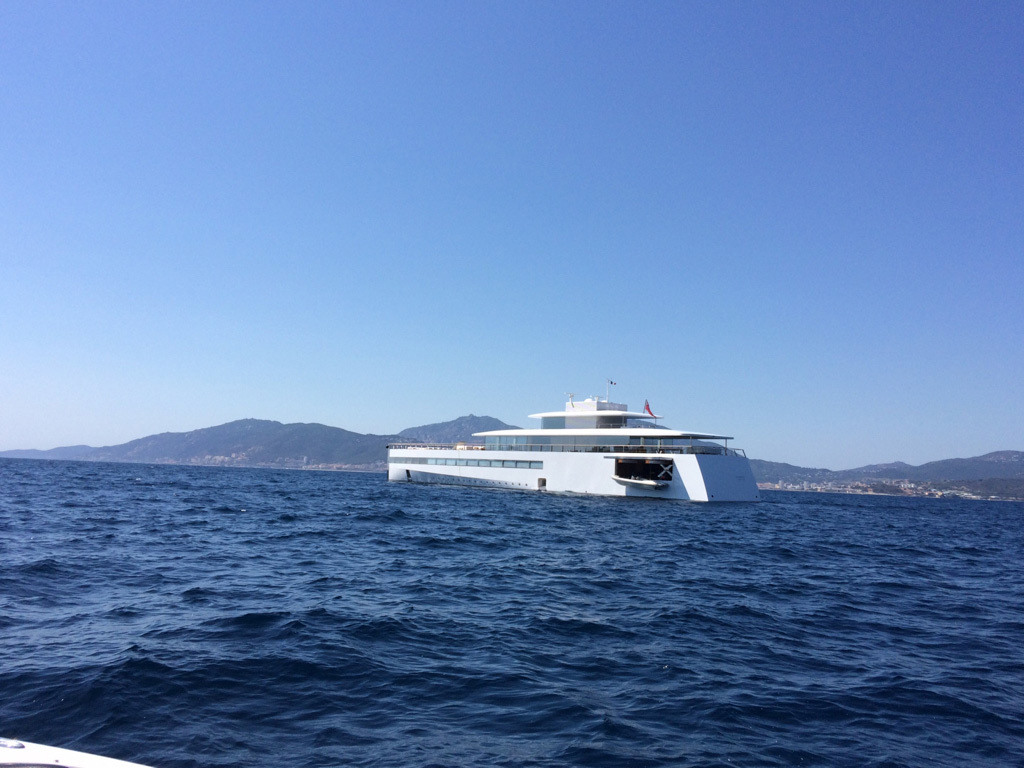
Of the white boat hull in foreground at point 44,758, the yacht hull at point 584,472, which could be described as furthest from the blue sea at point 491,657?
the yacht hull at point 584,472

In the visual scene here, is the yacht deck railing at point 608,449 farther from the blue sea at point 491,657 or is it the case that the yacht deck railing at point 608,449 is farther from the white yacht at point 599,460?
the blue sea at point 491,657

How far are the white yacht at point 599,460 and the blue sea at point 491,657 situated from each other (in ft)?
83.6

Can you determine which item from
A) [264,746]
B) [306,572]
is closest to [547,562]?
[306,572]

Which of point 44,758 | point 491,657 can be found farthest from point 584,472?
point 44,758

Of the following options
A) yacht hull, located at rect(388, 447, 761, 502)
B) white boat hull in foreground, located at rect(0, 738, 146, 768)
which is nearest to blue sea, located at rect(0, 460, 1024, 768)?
white boat hull in foreground, located at rect(0, 738, 146, 768)

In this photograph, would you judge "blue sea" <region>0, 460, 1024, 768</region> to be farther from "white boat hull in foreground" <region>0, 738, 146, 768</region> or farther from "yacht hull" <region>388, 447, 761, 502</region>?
"yacht hull" <region>388, 447, 761, 502</region>

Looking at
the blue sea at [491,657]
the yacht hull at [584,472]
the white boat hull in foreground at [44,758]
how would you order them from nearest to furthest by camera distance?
the white boat hull in foreground at [44,758]
the blue sea at [491,657]
the yacht hull at [584,472]

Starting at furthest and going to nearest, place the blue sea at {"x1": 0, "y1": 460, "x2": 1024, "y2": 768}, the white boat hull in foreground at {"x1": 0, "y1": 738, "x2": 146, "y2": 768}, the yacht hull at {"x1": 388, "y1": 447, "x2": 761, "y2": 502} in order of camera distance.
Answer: the yacht hull at {"x1": 388, "y1": 447, "x2": 761, "y2": 502}, the blue sea at {"x1": 0, "y1": 460, "x2": 1024, "y2": 768}, the white boat hull in foreground at {"x1": 0, "y1": 738, "x2": 146, "y2": 768}

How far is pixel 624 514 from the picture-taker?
33031 millimetres

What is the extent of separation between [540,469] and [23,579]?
142 feet

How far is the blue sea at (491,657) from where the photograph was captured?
581 cm

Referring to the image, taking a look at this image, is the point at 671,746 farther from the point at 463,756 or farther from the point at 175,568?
the point at 175,568

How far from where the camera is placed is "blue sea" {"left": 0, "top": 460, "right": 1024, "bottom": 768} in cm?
581

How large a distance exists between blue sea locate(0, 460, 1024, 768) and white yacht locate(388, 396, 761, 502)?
2547 centimetres
